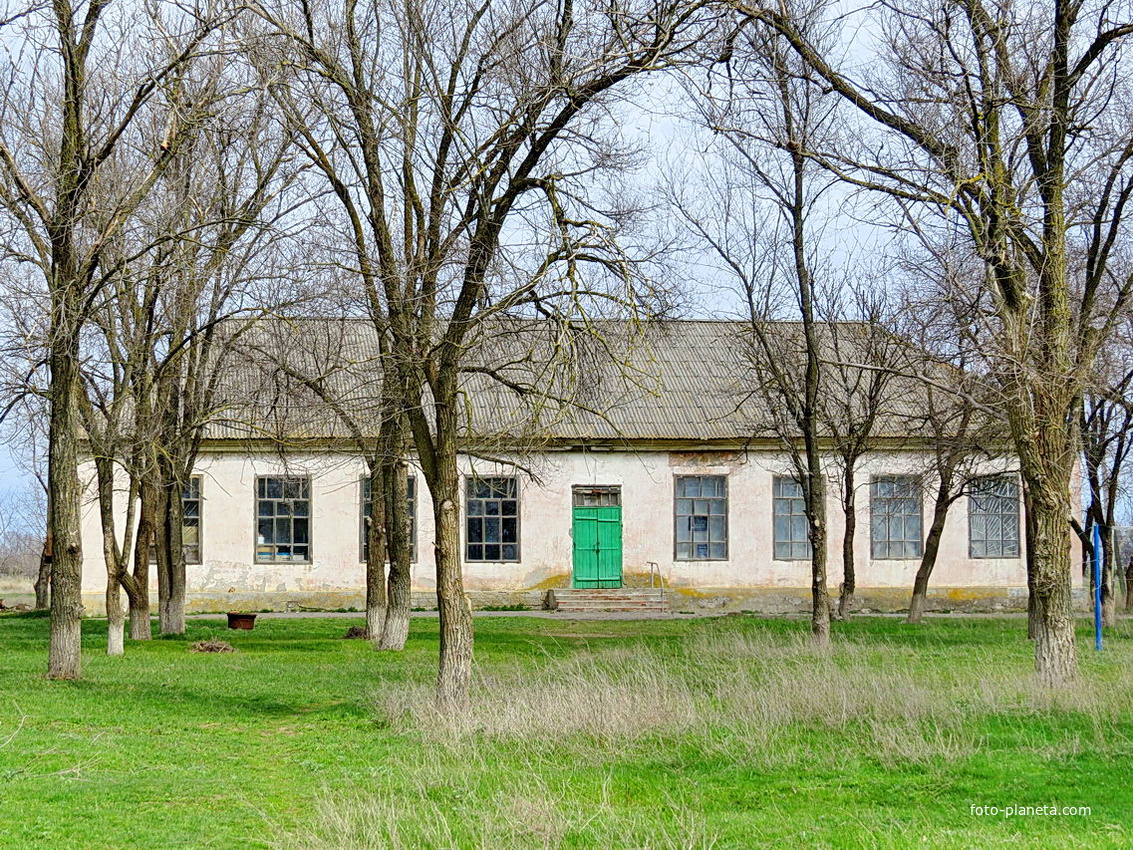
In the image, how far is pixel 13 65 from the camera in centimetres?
1436

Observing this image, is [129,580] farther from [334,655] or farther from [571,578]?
[571,578]

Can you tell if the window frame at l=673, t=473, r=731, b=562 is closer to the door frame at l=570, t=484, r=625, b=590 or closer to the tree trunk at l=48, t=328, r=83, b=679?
the door frame at l=570, t=484, r=625, b=590

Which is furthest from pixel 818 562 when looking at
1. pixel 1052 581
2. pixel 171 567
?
pixel 171 567

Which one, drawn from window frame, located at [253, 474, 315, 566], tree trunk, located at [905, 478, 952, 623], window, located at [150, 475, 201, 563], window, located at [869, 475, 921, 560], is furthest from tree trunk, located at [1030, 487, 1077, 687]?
window, located at [150, 475, 201, 563]

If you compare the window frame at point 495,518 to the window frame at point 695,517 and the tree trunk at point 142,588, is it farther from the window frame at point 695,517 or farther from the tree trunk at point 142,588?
the tree trunk at point 142,588

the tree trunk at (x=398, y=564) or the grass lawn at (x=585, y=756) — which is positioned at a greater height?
the tree trunk at (x=398, y=564)

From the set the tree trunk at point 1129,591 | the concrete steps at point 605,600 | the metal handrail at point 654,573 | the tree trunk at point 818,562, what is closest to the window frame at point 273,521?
the concrete steps at point 605,600

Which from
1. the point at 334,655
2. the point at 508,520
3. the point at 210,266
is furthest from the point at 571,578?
the point at 210,266

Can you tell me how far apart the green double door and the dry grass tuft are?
12.0 meters

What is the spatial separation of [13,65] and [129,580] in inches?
346

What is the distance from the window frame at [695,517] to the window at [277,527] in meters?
8.92

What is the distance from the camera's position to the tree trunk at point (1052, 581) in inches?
499

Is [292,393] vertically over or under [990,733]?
over

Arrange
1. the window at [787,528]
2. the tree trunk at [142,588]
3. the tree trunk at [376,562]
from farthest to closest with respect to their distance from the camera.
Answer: the window at [787,528], the tree trunk at [142,588], the tree trunk at [376,562]
